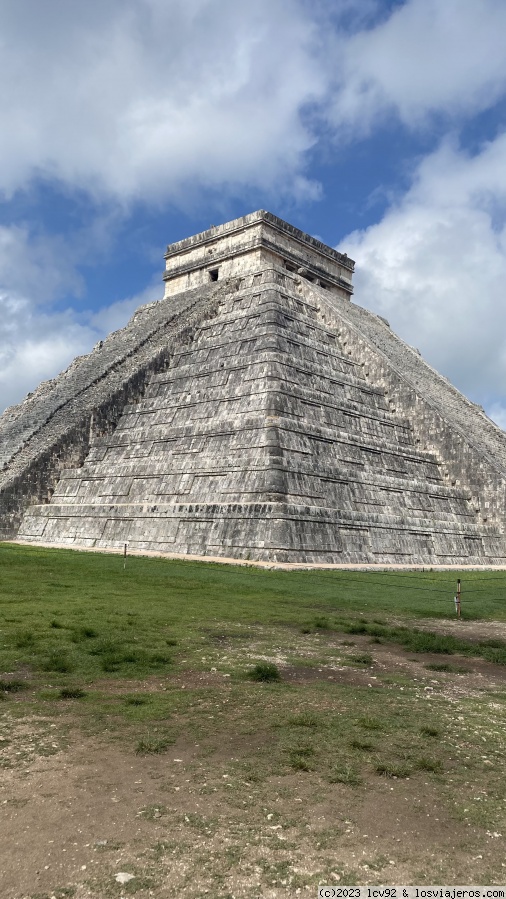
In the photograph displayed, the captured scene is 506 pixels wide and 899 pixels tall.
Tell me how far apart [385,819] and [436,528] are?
20.0 meters

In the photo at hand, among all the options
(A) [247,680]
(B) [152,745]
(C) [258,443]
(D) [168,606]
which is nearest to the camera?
(B) [152,745]

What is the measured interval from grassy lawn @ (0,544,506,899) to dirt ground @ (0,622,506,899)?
0.5 inches

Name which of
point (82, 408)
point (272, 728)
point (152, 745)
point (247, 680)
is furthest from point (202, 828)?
point (82, 408)

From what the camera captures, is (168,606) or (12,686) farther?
(168,606)

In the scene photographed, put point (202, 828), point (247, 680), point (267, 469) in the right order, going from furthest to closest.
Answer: point (267, 469) → point (247, 680) → point (202, 828)

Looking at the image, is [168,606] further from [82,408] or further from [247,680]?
[82,408]

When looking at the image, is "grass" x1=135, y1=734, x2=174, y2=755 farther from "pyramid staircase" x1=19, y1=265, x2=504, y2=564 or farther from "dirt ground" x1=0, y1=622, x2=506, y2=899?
"pyramid staircase" x1=19, y1=265, x2=504, y2=564

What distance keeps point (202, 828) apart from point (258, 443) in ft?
55.0

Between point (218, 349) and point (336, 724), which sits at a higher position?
point (218, 349)

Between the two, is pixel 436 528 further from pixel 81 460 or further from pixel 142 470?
pixel 81 460

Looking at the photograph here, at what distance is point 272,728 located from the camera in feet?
17.6

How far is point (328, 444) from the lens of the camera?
22.2 meters

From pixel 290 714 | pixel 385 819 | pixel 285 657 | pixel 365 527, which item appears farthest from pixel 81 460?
pixel 385 819

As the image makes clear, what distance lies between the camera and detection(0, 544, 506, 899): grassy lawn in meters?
3.51
